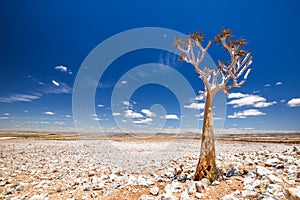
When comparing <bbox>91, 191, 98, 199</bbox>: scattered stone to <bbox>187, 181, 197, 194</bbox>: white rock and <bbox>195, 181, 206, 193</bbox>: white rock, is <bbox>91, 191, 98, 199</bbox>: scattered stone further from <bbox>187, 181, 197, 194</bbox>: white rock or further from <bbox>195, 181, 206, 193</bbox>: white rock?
<bbox>195, 181, 206, 193</bbox>: white rock

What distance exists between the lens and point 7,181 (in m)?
10.1

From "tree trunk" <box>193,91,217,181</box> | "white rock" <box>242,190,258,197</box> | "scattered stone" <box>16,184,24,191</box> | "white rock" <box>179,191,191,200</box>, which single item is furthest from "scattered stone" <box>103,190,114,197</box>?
"white rock" <box>242,190,258,197</box>

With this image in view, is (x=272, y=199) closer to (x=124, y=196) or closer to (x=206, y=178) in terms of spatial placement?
(x=206, y=178)

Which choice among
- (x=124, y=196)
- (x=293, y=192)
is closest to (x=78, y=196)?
(x=124, y=196)

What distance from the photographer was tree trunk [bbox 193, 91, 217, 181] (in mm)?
7926

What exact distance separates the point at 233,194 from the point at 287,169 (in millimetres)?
3172

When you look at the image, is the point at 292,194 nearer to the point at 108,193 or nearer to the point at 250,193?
the point at 250,193

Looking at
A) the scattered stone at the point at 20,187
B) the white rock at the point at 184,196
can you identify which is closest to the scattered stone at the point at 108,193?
the white rock at the point at 184,196

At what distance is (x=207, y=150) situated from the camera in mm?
8180

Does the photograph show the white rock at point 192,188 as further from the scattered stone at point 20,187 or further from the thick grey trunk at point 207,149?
the scattered stone at point 20,187

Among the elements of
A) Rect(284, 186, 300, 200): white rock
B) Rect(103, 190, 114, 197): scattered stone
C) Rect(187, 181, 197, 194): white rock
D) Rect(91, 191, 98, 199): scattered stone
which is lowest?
Rect(91, 191, 98, 199): scattered stone

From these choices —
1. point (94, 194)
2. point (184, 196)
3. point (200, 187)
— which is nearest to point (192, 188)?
point (200, 187)

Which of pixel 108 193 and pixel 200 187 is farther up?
pixel 200 187

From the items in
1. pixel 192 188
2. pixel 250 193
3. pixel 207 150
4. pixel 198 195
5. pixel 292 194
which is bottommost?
pixel 198 195
